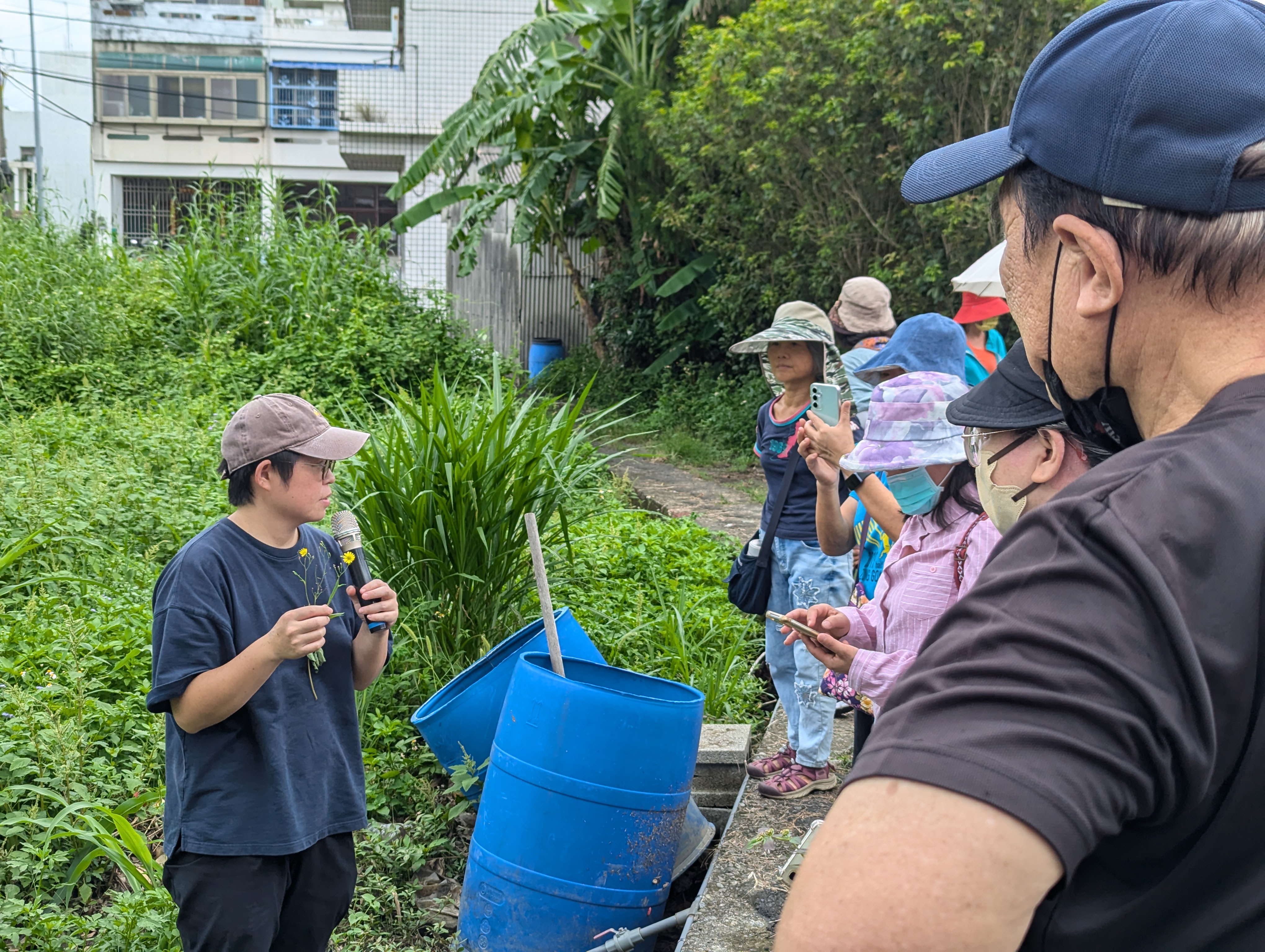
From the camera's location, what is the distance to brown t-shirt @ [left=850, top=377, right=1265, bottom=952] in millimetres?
661

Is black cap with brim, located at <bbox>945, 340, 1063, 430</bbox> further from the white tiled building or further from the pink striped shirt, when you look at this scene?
the white tiled building

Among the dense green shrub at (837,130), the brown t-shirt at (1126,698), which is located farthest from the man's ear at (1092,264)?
the dense green shrub at (837,130)

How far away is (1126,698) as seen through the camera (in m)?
0.67

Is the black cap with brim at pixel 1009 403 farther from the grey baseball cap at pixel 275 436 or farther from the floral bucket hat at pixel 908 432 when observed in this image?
the grey baseball cap at pixel 275 436

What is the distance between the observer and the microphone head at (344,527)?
8.72 feet

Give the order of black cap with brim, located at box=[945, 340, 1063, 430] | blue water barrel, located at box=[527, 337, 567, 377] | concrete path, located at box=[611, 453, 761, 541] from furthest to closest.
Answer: blue water barrel, located at box=[527, 337, 567, 377]
concrete path, located at box=[611, 453, 761, 541]
black cap with brim, located at box=[945, 340, 1063, 430]

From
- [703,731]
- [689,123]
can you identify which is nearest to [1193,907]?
[703,731]

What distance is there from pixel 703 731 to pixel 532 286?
1403 centimetres

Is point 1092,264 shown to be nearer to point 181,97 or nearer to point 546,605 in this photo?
point 546,605

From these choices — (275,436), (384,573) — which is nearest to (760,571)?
(384,573)

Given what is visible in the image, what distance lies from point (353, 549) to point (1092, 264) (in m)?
2.10

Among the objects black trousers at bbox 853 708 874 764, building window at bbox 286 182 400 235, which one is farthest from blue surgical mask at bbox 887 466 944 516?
building window at bbox 286 182 400 235

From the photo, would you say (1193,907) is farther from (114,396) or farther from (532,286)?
(532,286)

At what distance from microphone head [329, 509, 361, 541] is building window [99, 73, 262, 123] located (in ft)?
115
